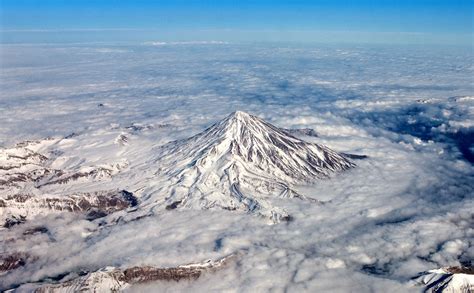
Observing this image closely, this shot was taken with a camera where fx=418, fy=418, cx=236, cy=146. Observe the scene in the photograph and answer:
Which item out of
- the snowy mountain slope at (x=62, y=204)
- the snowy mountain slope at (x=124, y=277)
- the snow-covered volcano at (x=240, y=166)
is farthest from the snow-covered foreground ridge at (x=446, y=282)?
the snowy mountain slope at (x=62, y=204)

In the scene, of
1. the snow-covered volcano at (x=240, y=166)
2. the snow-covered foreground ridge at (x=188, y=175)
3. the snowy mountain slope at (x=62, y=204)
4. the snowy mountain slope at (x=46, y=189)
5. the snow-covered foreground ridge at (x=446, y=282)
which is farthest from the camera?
the snow-covered volcano at (x=240, y=166)

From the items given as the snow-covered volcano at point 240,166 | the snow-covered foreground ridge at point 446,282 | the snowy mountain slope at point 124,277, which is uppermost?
the snow-covered volcano at point 240,166

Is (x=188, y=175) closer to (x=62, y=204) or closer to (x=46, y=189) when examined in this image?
(x=62, y=204)

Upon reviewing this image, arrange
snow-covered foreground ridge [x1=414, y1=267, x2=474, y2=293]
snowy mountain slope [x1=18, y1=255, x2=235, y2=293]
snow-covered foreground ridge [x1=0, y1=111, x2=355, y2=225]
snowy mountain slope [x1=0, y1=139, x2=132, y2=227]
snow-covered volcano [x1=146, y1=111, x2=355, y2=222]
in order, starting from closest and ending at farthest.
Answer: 1. snow-covered foreground ridge [x1=414, y1=267, x2=474, y2=293]
2. snowy mountain slope [x1=18, y1=255, x2=235, y2=293]
3. snowy mountain slope [x1=0, y1=139, x2=132, y2=227]
4. snow-covered foreground ridge [x1=0, y1=111, x2=355, y2=225]
5. snow-covered volcano [x1=146, y1=111, x2=355, y2=222]

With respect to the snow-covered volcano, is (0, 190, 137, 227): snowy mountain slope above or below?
below

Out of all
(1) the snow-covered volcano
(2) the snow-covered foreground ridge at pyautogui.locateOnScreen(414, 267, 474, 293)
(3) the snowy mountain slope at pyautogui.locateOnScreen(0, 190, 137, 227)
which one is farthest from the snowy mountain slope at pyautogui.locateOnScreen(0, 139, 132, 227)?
(2) the snow-covered foreground ridge at pyautogui.locateOnScreen(414, 267, 474, 293)

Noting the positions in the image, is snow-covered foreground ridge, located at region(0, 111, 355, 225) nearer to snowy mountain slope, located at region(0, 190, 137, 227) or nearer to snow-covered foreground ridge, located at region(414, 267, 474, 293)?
snowy mountain slope, located at region(0, 190, 137, 227)

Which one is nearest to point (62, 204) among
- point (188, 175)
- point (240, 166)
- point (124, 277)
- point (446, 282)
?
point (188, 175)

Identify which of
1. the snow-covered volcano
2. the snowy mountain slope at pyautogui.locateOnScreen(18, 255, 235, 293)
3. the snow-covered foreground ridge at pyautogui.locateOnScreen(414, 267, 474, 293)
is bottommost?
the snowy mountain slope at pyautogui.locateOnScreen(18, 255, 235, 293)

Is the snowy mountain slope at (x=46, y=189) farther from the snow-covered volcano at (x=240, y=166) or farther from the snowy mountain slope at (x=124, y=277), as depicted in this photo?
the snowy mountain slope at (x=124, y=277)
